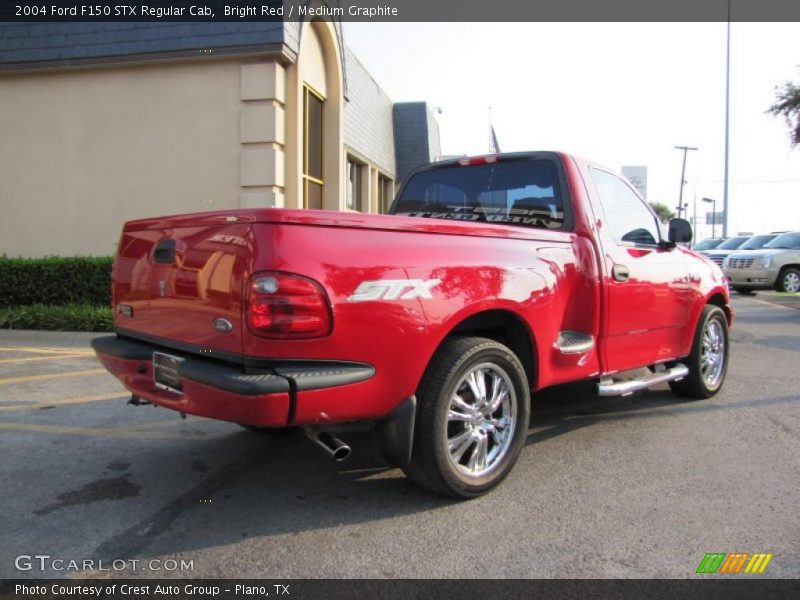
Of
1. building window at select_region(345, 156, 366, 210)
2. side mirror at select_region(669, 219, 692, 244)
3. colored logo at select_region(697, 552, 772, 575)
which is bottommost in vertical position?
colored logo at select_region(697, 552, 772, 575)

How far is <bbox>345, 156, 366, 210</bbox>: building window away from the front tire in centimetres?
1228

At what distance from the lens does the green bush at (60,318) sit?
9.06 meters

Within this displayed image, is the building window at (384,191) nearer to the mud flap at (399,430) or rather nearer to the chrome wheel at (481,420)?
the chrome wheel at (481,420)

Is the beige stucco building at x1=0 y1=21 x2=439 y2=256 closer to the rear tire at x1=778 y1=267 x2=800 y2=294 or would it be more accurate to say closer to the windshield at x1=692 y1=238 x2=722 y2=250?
the rear tire at x1=778 y1=267 x2=800 y2=294

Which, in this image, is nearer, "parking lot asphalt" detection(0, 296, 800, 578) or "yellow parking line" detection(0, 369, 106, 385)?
"parking lot asphalt" detection(0, 296, 800, 578)

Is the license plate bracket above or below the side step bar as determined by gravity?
Answer: above

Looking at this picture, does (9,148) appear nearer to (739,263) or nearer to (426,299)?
(426,299)

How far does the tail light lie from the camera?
9.07ft

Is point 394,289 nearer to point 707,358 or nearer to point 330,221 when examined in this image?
point 330,221

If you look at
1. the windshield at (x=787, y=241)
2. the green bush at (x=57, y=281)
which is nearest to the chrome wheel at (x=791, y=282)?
the windshield at (x=787, y=241)

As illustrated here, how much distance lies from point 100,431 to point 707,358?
16.7ft

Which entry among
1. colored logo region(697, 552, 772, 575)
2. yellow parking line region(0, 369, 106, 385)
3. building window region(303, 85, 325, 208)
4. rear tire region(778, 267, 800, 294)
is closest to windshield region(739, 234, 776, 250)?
rear tire region(778, 267, 800, 294)

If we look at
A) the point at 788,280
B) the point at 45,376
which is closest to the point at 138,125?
the point at 45,376

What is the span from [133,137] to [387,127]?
9937mm
